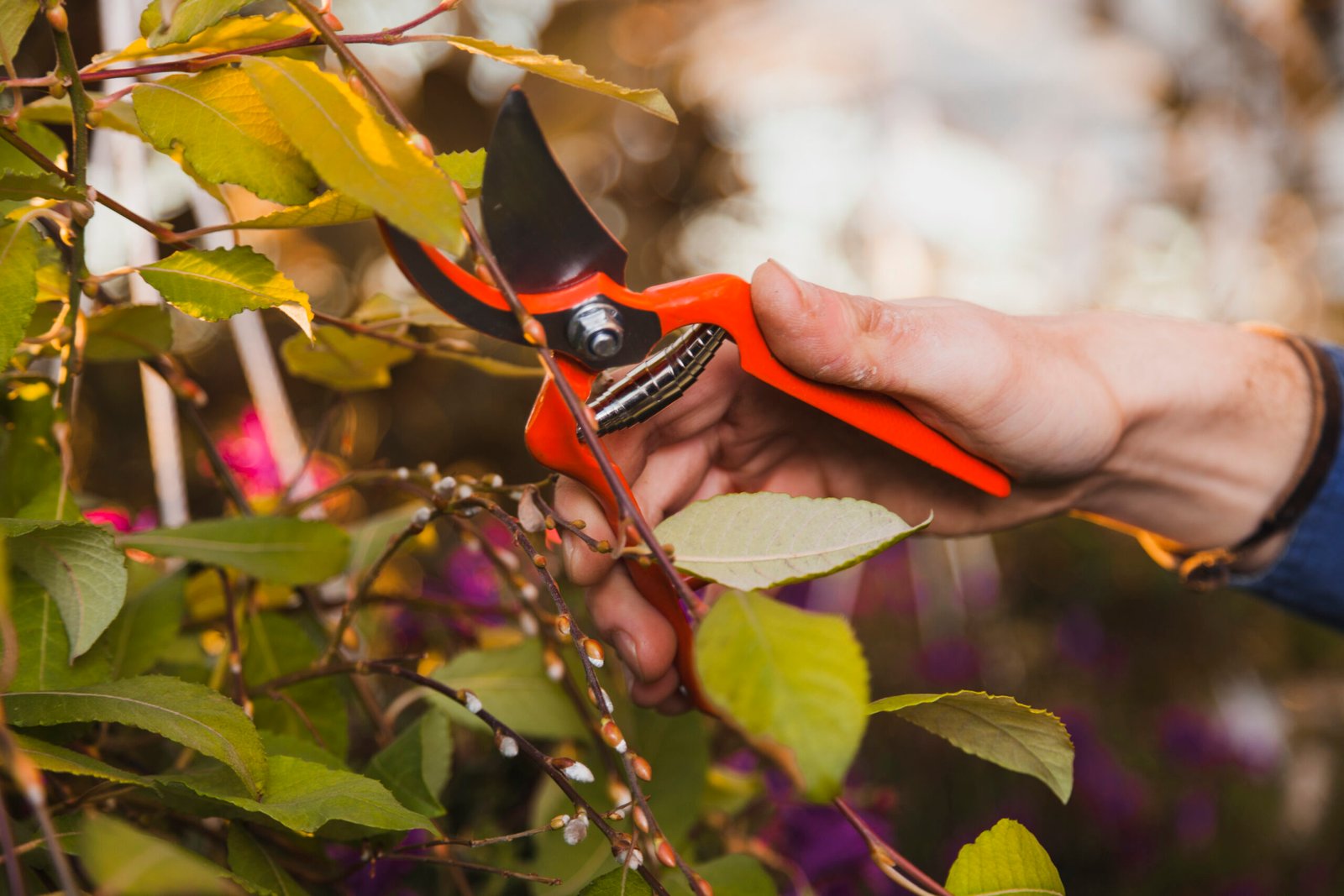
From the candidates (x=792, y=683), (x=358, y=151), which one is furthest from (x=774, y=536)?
(x=358, y=151)

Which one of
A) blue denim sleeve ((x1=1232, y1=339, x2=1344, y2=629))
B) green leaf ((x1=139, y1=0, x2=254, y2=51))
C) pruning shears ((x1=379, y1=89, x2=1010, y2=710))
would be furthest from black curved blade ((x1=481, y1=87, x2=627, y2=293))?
blue denim sleeve ((x1=1232, y1=339, x2=1344, y2=629))

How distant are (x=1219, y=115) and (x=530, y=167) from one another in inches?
211

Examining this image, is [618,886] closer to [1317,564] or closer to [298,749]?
[298,749]

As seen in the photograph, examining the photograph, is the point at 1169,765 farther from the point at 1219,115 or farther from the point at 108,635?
the point at 1219,115

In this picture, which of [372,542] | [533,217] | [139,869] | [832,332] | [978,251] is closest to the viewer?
[139,869]

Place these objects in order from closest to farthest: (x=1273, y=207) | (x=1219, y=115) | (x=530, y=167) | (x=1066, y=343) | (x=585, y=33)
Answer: (x=530, y=167) < (x=1066, y=343) < (x=585, y=33) < (x=1219, y=115) < (x=1273, y=207)

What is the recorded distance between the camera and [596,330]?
470 millimetres

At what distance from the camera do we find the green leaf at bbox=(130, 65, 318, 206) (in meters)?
0.35

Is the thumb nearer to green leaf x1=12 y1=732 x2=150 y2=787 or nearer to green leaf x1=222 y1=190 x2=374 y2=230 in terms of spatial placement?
green leaf x1=222 y1=190 x2=374 y2=230

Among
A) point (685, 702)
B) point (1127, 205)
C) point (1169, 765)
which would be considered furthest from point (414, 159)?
point (1127, 205)

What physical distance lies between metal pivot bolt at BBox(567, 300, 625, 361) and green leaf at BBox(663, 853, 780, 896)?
0.92 ft

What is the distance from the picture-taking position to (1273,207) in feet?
16.6

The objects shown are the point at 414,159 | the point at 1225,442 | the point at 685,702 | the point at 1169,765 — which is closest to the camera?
the point at 414,159

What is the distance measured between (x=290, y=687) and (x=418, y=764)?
0.10m
